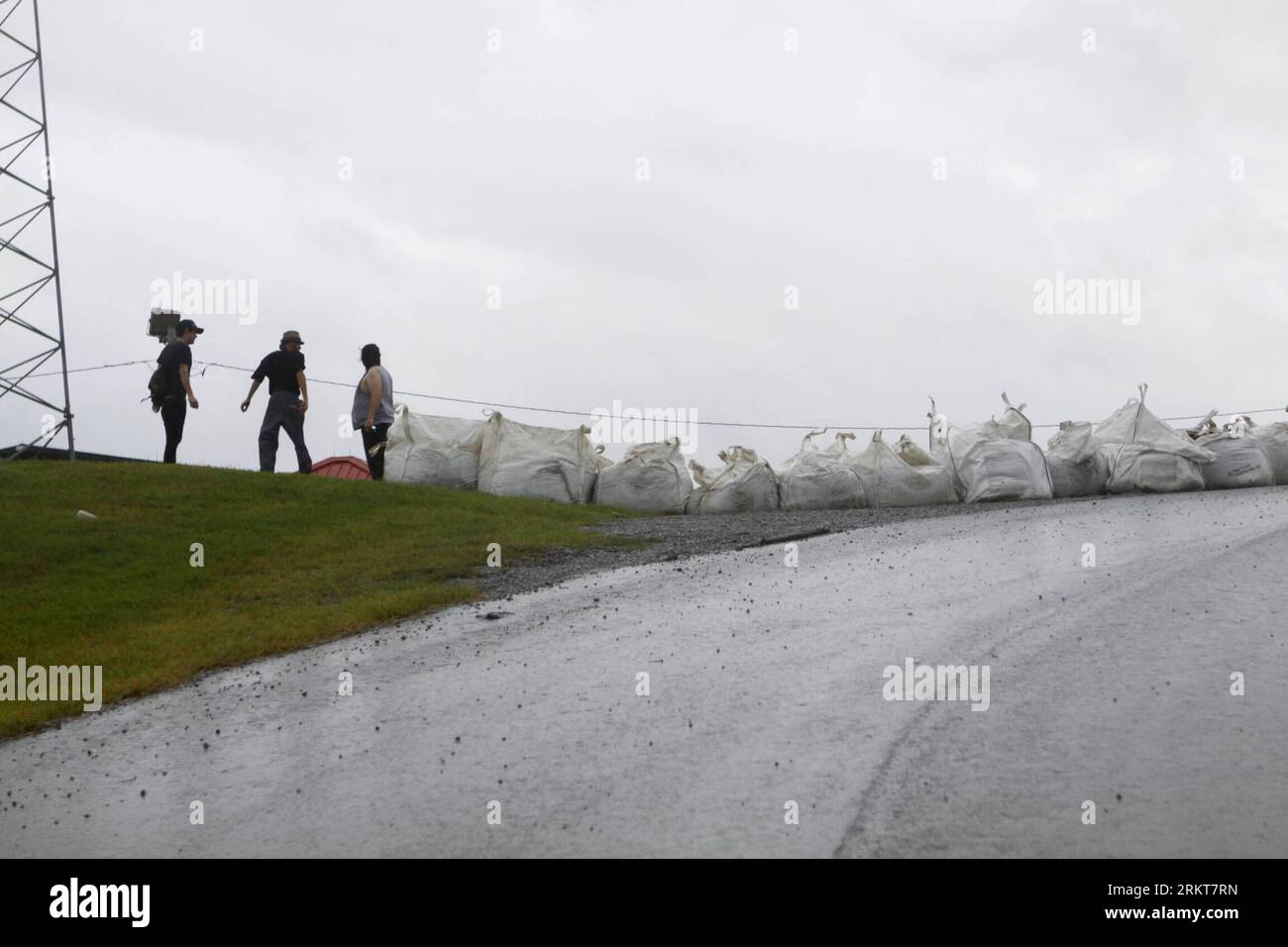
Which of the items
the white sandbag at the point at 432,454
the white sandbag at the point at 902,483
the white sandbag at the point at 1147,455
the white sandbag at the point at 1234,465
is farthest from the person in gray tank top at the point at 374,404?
the white sandbag at the point at 1234,465

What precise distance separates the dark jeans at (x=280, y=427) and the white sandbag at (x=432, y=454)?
1667 millimetres

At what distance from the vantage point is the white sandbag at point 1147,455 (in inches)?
710

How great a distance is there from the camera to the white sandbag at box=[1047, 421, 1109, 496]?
18.4 meters

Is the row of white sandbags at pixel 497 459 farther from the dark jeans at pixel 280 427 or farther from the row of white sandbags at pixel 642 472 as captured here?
the dark jeans at pixel 280 427

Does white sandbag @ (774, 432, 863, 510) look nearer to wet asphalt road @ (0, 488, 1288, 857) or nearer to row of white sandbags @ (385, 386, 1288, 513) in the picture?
row of white sandbags @ (385, 386, 1288, 513)

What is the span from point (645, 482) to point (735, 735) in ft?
40.8

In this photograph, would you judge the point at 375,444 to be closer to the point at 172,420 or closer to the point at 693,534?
the point at 172,420

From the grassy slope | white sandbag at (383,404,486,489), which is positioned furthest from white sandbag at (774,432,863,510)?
white sandbag at (383,404,486,489)

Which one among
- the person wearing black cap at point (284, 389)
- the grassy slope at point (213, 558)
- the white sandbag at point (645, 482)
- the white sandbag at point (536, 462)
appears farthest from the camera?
the white sandbag at point (645, 482)

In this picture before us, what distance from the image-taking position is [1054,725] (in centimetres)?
678

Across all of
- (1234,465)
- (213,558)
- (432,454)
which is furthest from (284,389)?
(1234,465)

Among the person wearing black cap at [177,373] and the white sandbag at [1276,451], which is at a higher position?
the person wearing black cap at [177,373]

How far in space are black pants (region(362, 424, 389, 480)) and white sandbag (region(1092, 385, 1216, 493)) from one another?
881 cm

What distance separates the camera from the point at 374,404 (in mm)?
18328
